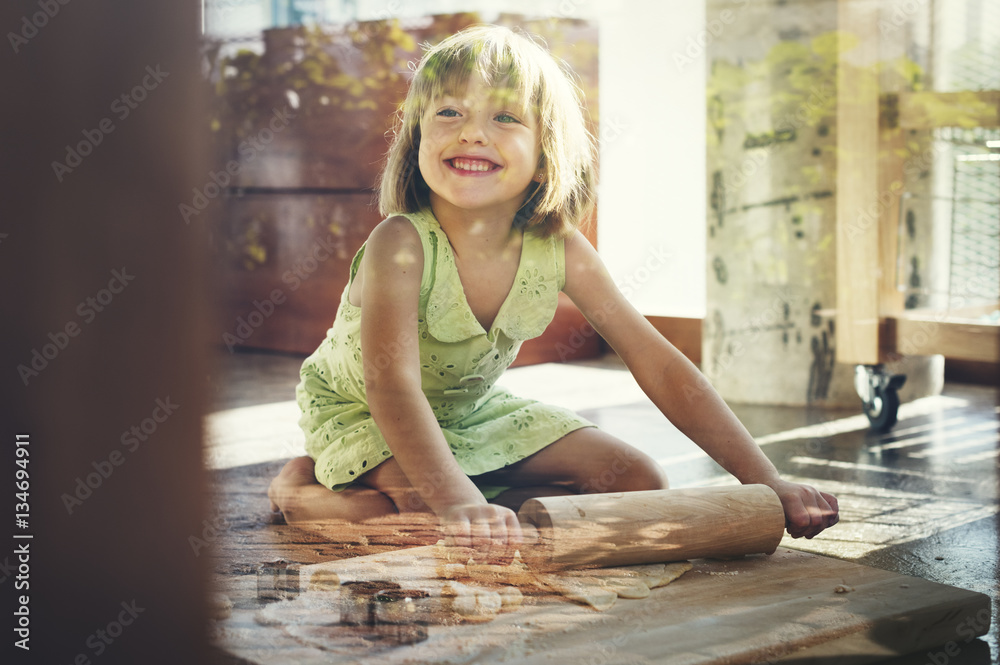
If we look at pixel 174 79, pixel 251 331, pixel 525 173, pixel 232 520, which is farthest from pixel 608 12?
pixel 174 79

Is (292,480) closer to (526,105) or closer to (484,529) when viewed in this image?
(484,529)

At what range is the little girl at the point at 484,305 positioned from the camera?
1.61 metres

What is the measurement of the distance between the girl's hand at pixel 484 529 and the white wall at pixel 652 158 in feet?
10.4

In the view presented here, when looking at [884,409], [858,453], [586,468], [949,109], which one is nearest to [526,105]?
[586,468]

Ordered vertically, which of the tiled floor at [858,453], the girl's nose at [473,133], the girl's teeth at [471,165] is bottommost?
the tiled floor at [858,453]

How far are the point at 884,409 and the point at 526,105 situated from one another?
1.57 metres

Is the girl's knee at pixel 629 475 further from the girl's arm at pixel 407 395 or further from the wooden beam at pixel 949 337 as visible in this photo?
the wooden beam at pixel 949 337

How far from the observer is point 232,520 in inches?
70.6

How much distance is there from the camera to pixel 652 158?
4.61 metres

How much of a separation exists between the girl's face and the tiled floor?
532 mm

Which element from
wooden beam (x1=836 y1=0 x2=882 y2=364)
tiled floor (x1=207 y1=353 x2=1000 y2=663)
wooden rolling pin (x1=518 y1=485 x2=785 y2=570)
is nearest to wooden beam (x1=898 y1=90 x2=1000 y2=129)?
wooden beam (x1=836 y1=0 x2=882 y2=364)

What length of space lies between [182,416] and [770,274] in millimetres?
2688

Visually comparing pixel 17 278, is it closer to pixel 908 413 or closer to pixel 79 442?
pixel 79 442

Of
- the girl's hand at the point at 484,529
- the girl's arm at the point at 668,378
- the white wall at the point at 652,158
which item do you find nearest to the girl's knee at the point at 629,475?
the girl's arm at the point at 668,378
